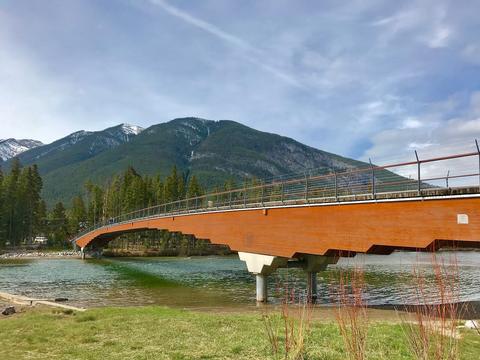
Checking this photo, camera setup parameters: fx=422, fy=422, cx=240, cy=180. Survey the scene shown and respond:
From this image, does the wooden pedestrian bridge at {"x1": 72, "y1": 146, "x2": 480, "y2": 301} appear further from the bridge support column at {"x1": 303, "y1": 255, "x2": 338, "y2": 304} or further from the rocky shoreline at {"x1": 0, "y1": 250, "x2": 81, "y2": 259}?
the rocky shoreline at {"x1": 0, "y1": 250, "x2": 81, "y2": 259}

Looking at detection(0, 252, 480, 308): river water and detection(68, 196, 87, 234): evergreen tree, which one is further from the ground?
detection(68, 196, 87, 234): evergreen tree

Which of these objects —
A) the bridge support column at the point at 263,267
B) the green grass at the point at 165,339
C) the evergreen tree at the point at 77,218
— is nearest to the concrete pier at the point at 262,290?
the bridge support column at the point at 263,267

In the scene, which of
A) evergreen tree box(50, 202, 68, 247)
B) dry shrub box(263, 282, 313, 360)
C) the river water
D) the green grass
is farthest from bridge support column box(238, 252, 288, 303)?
evergreen tree box(50, 202, 68, 247)

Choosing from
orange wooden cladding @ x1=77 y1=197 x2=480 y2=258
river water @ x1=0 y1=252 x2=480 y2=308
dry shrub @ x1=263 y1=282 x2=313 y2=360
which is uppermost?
orange wooden cladding @ x1=77 y1=197 x2=480 y2=258

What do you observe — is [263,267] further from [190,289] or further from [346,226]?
[190,289]

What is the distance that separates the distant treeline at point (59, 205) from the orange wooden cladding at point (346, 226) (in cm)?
6140

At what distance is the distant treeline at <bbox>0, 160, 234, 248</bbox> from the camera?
80250 mm

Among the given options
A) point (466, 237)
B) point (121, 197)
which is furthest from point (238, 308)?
point (121, 197)

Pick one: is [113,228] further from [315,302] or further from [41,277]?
[315,302]

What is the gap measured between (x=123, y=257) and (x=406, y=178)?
6498cm

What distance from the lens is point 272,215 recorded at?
22.8 metres

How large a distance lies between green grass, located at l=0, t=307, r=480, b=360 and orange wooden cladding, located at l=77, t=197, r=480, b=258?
3224mm

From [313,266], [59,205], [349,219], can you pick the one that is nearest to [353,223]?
[349,219]

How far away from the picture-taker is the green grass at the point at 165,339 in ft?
30.5
